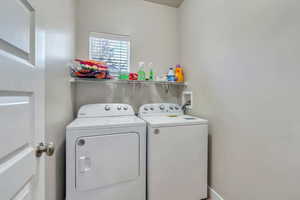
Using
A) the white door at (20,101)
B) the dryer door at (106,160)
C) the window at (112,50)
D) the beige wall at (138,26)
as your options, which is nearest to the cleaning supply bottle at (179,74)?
the beige wall at (138,26)

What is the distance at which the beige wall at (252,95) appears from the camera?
0.90 meters

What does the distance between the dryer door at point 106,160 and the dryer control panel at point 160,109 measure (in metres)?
0.64

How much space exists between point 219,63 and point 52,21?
5.19 ft

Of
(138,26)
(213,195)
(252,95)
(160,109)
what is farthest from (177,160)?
(138,26)

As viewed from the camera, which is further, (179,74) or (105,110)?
(179,74)

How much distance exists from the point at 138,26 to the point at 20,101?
204cm

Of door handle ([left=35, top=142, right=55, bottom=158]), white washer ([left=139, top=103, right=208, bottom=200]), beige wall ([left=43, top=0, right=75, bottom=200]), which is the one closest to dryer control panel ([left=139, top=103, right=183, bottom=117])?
white washer ([left=139, top=103, right=208, bottom=200])

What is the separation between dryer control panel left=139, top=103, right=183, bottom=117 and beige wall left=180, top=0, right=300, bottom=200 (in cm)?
44

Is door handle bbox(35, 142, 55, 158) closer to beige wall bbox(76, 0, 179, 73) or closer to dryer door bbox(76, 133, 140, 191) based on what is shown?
dryer door bbox(76, 133, 140, 191)

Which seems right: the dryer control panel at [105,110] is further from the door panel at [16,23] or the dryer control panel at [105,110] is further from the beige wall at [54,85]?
the door panel at [16,23]

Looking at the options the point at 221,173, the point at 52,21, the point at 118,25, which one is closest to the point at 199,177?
the point at 221,173

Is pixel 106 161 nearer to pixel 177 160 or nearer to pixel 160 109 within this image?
pixel 177 160

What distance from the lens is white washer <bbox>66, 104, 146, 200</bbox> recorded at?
3.80 feet

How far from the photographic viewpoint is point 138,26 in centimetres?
214
